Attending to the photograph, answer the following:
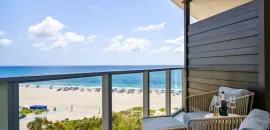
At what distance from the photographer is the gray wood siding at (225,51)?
3531 mm

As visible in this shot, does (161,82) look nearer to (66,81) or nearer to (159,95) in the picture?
(159,95)

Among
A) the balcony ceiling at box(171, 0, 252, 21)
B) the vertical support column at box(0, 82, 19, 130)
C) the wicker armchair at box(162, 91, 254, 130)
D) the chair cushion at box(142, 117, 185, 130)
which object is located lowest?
the chair cushion at box(142, 117, 185, 130)

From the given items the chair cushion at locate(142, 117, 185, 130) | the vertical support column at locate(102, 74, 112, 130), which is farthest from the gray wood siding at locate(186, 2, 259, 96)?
the vertical support column at locate(102, 74, 112, 130)

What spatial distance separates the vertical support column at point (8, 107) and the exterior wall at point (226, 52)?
3.19 meters

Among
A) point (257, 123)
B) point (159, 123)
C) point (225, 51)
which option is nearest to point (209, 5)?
point (225, 51)

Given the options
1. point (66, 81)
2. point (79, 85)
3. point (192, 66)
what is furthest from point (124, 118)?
point (192, 66)

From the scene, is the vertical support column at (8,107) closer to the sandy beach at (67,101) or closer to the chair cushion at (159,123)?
the sandy beach at (67,101)

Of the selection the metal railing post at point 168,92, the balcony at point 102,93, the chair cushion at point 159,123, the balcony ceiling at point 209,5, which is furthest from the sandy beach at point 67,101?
the balcony ceiling at point 209,5

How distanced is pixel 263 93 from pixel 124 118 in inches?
79.4

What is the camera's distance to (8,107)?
1.36 metres

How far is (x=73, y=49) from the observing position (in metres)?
24.0

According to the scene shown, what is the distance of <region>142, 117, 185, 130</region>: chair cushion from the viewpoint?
2.69m

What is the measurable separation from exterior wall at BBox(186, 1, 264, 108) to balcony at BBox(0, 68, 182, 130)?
1.86 ft

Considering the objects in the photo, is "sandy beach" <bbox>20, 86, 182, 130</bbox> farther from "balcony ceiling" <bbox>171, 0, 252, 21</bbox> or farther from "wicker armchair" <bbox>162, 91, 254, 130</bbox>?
"balcony ceiling" <bbox>171, 0, 252, 21</bbox>
